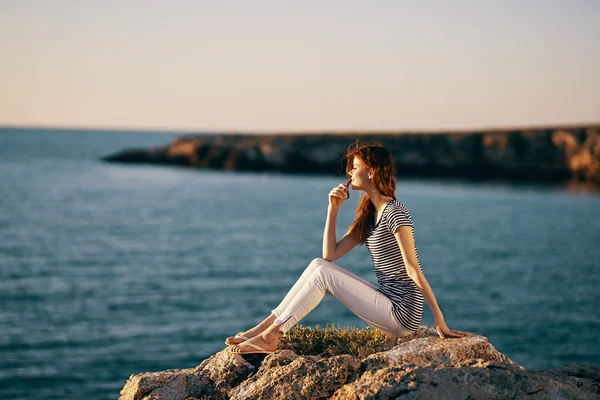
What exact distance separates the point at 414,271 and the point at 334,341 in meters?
1.17

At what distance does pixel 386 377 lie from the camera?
4.95 meters

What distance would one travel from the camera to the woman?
615cm

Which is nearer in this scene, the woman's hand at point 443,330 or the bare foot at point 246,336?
the woman's hand at point 443,330

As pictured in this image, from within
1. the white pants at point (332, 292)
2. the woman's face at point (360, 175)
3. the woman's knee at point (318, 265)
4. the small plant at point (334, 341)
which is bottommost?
the small plant at point (334, 341)

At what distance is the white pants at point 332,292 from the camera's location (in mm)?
6188

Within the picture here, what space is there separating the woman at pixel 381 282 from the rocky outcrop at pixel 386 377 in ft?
0.68

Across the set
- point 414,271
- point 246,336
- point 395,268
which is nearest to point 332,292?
point 395,268

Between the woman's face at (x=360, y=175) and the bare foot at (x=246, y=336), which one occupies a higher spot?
the woman's face at (x=360, y=175)

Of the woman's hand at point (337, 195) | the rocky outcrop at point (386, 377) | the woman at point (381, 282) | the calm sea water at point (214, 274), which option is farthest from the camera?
the calm sea water at point (214, 274)

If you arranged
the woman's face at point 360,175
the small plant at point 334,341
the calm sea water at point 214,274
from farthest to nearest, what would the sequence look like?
the calm sea water at point 214,274, the woman's face at point 360,175, the small plant at point 334,341

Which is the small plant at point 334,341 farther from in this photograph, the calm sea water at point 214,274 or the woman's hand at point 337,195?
the calm sea water at point 214,274

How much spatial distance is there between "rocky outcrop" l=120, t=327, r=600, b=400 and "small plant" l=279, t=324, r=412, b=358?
0.87 feet

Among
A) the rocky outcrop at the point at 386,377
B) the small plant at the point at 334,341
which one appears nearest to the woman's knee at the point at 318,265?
the small plant at the point at 334,341

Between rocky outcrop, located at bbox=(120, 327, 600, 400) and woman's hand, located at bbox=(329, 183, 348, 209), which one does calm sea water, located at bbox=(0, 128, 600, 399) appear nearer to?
rocky outcrop, located at bbox=(120, 327, 600, 400)
